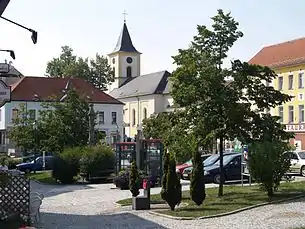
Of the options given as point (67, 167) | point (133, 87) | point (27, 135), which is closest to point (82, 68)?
point (133, 87)

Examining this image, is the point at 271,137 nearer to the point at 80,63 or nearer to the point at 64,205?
the point at 64,205

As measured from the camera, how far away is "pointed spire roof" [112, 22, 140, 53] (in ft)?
383

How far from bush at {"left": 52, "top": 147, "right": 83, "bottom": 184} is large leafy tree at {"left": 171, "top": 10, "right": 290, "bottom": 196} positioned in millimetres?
14375

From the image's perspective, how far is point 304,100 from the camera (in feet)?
203

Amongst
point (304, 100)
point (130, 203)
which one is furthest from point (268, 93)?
point (304, 100)

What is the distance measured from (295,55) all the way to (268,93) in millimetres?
46346

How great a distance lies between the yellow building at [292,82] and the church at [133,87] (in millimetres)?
27674

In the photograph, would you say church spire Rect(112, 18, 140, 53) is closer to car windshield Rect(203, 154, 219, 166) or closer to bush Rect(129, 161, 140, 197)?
car windshield Rect(203, 154, 219, 166)

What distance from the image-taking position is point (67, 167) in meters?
34.2

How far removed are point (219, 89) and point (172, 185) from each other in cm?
452

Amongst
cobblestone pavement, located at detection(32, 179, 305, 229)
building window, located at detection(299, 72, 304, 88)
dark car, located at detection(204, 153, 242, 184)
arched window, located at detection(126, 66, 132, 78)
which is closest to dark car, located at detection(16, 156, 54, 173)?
dark car, located at detection(204, 153, 242, 184)

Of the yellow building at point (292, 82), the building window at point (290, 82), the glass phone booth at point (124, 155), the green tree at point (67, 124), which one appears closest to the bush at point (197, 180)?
the glass phone booth at point (124, 155)

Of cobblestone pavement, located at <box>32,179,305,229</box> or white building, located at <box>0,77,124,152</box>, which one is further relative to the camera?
white building, located at <box>0,77,124,152</box>

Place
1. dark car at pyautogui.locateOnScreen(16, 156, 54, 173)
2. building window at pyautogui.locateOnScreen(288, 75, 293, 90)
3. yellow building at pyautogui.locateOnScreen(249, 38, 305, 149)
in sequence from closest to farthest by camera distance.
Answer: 1. dark car at pyautogui.locateOnScreen(16, 156, 54, 173)
2. yellow building at pyautogui.locateOnScreen(249, 38, 305, 149)
3. building window at pyautogui.locateOnScreen(288, 75, 293, 90)
